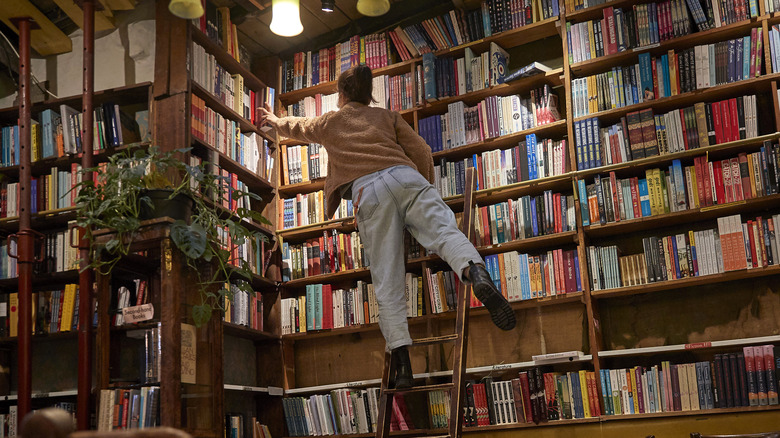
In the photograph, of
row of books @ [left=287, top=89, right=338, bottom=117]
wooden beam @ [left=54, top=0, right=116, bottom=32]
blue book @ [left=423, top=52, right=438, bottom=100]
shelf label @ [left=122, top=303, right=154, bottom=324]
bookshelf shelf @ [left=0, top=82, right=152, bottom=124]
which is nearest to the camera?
shelf label @ [left=122, top=303, right=154, bottom=324]

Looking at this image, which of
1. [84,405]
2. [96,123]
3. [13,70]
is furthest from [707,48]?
[13,70]

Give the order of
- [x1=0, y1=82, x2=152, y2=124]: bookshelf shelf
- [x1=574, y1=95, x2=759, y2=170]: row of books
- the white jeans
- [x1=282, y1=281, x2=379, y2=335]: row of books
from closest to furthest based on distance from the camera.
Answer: the white jeans < [x1=574, y1=95, x2=759, y2=170]: row of books < [x1=0, y1=82, x2=152, y2=124]: bookshelf shelf < [x1=282, y1=281, x2=379, y2=335]: row of books

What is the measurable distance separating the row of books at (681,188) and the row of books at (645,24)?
0.71 m

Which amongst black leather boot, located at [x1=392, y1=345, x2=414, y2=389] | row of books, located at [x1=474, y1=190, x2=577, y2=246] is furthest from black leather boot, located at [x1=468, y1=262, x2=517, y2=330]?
row of books, located at [x1=474, y1=190, x2=577, y2=246]

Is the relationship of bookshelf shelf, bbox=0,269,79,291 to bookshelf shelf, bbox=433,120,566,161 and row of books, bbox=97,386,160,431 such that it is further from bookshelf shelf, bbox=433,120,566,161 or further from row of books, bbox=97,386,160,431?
bookshelf shelf, bbox=433,120,566,161

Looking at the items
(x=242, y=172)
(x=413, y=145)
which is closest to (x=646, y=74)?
(x=413, y=145)

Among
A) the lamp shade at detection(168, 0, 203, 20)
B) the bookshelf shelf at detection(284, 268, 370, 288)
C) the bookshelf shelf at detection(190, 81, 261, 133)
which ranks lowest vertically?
the bookshelf shelf at detection(284, 268, 370, 288)

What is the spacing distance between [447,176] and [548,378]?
1.30m

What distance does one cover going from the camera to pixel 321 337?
501 centimetres

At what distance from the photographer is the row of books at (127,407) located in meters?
3.50

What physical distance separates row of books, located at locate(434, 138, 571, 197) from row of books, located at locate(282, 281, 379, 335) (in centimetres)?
77

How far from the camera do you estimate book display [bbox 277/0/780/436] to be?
4.02m

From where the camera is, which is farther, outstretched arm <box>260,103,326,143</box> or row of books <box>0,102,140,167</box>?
row of books <box>0,102,140,167</box>

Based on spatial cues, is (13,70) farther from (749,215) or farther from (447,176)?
(749,215)
